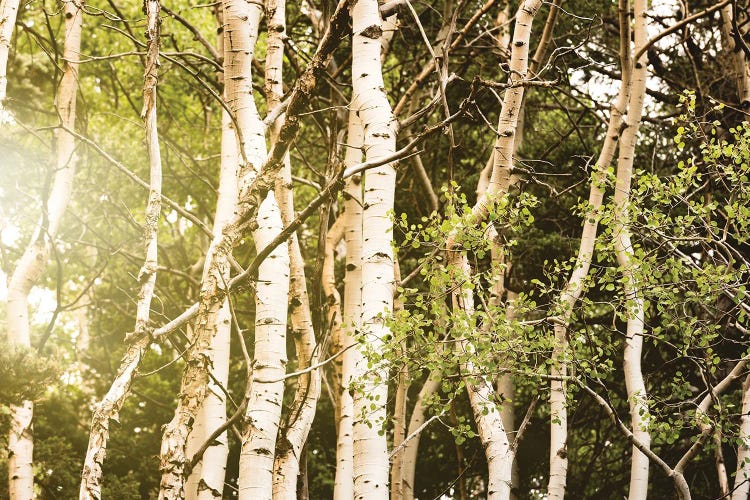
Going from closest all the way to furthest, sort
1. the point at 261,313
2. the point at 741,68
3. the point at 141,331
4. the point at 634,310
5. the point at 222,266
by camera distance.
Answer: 1. the point at 222,266
2. the point at 141,331
3. the point at 261,313
4. the point at 634,310
5. the point at 741,68

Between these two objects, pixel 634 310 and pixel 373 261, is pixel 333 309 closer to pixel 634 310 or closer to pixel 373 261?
pixel 634 310

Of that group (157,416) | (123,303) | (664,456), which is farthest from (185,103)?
(664,456)

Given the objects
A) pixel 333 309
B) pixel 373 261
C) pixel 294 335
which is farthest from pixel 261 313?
pixel 333 309

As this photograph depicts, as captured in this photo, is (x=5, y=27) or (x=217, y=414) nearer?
(x=5, y=27)

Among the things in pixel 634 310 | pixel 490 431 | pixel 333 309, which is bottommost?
pixel 490 431

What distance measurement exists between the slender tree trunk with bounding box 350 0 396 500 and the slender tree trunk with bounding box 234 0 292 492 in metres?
0.58

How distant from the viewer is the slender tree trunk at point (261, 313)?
14.8 feet

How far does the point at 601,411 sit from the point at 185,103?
11.6 metres

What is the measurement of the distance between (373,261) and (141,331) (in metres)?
1.42

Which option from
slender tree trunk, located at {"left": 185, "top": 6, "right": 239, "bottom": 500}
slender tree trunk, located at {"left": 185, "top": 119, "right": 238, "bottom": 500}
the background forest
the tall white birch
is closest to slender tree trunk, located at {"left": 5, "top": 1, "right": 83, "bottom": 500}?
the background forest

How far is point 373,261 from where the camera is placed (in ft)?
14.7

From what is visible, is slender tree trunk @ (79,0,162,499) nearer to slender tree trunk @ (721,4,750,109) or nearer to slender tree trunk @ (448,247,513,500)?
slender tree trunk @ (448,247,513,500)

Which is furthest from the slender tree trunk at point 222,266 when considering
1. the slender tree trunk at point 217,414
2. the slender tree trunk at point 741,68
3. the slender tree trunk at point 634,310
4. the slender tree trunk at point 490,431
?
the slender tree trunk at point 741,68

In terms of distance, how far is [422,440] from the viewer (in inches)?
612
